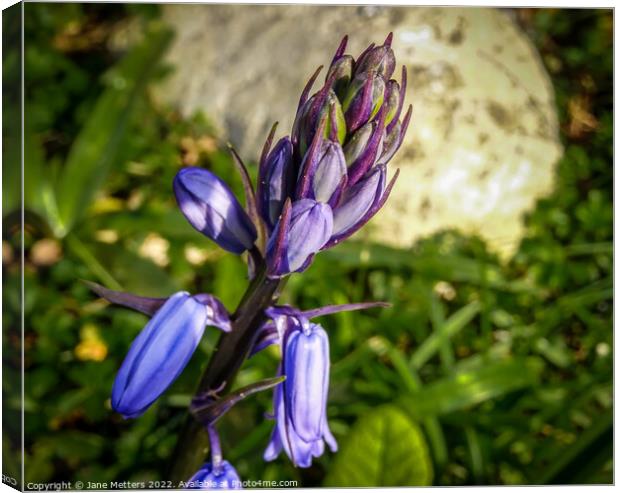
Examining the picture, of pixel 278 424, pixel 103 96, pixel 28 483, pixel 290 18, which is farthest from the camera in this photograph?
pixel 103 96

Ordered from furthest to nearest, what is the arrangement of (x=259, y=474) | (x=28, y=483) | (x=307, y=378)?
(x=259, y=474) < (x=28, y=483) < (x=307, y=378)

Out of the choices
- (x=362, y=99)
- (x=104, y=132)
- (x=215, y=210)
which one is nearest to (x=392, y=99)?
(x=362, y=99)

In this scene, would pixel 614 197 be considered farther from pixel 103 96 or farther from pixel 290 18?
pixel 103 96

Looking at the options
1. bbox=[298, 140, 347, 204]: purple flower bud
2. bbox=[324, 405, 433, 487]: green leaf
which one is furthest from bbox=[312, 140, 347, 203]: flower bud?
bbox=[324, 405, 433, 487]: green leaf

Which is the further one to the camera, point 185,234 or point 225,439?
point 185,234

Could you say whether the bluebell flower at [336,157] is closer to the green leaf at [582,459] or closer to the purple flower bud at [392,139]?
the purple flower bud at [392,139]

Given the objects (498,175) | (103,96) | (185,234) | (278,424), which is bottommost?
(278,424)

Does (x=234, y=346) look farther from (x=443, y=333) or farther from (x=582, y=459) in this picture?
(x=443, y=333)

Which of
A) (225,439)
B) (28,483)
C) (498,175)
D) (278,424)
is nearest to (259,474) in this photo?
(225,439)

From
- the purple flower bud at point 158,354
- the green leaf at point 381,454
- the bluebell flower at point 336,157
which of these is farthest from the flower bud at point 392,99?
the green leaf at point 381,454
